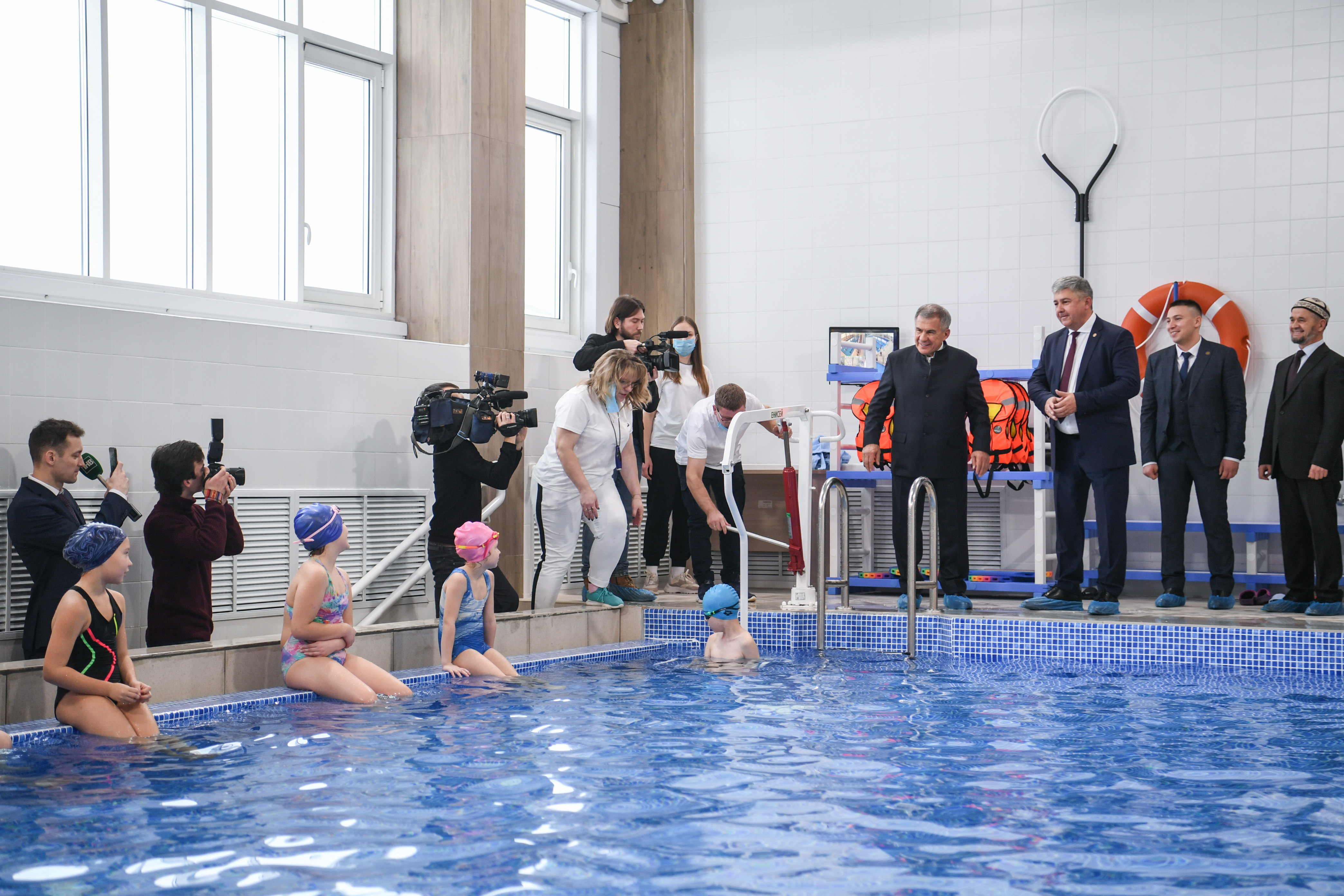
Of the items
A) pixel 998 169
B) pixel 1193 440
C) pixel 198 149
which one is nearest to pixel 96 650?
pixel 198 149

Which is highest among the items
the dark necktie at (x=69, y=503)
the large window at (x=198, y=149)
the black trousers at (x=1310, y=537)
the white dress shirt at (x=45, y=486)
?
the large window at (x=198, y=149)

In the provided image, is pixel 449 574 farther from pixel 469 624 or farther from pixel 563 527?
pixel 469 624

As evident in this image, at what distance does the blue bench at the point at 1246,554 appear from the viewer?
24.0ft

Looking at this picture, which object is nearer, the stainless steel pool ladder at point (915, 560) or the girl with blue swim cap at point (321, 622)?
the girl with blue swim cap at point (321, 622)

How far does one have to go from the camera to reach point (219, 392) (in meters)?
6.01

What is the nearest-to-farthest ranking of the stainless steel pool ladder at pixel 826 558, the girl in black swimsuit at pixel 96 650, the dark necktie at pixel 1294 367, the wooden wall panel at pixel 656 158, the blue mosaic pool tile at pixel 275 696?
the girl in black swimsuit at pixel 96 650, the blue mosaic pool tile at pixel 275 696, the stainless steel pool ladder at pixel 826 558, the dark necktie at pixel 1294 367, the wooden wall panel at pixel 656 158

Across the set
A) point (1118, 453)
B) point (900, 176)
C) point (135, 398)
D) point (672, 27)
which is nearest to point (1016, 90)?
point (900, 176)

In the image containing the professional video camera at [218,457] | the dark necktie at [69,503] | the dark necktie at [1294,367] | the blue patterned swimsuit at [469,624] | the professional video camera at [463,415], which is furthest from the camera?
the dark necktie at [1294,367]

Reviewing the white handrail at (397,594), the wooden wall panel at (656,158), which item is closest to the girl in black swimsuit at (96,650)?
the white handrail at (397,594)

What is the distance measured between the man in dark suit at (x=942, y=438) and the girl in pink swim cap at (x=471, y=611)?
2.25 meters

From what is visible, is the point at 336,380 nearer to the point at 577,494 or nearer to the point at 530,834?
the point at 577,494

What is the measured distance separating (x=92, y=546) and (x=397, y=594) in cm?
304

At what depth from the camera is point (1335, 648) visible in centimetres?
559

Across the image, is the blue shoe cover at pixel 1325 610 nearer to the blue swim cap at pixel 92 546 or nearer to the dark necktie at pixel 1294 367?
the dark necktie at pixel 1294 367
